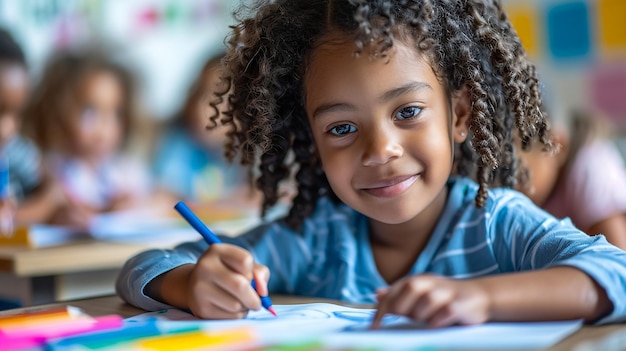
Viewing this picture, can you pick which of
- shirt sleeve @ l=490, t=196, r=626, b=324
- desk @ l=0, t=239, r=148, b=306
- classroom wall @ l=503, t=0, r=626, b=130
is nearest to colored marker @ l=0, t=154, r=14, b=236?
desk @ l=0, t=239, r=148, b=306

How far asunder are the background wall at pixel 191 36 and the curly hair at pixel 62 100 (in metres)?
0.24

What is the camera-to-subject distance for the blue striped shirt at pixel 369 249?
87 centimetres

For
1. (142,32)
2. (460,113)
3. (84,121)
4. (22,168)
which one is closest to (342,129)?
(460,113)

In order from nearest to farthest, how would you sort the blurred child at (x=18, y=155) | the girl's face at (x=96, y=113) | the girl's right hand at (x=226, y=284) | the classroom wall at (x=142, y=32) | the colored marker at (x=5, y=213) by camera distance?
the girl's right hand at (x=226, y=284) → the colored marker at (x=5, y=213) → the blurred child at (x=18, y=155) → the girl's face at (x=96, y=113) → the classroom wall at (x=142, y=32)

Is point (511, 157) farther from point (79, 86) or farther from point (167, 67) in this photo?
point (167, 67)

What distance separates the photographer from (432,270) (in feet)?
3.22

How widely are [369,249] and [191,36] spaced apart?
2.98 meters

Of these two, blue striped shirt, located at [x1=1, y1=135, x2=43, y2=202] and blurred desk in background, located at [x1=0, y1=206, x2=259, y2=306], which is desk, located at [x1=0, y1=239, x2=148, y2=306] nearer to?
blurred desk in background, located at [x1=0, y1=206, x2=259, y2=306]

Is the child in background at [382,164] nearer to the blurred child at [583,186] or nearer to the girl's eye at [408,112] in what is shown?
the girl's eye at [408,112]

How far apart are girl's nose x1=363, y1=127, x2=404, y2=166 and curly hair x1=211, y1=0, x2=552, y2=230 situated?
0.09m

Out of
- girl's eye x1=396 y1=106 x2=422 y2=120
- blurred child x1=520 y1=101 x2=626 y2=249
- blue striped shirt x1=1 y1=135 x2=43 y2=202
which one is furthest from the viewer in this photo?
blue striped shirt x1=1 y1=135 x2=43 y2=202

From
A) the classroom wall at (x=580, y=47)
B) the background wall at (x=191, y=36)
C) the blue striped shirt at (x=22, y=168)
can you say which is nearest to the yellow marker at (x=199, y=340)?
the background wall at (x=191, y=36)

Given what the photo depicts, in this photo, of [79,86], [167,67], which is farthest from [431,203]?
[167,67]

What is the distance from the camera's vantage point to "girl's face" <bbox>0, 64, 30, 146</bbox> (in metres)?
2.40
